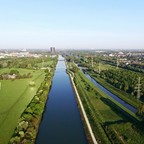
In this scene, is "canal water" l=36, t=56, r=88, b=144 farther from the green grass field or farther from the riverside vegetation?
the green grass field

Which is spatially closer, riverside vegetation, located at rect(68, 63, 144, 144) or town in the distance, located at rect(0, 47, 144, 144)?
riverside vegetation, located at rect(68, 63, 144, 144)

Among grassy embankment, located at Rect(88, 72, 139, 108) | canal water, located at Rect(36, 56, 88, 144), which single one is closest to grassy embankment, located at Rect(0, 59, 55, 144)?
canal water, located at Rect(36, 56, 88, 144)

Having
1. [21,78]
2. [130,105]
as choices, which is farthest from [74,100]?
[21,78]

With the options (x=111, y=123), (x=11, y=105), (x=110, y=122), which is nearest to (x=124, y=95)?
(x=110, y=122)

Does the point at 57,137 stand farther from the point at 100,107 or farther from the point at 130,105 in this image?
the point at 130,105

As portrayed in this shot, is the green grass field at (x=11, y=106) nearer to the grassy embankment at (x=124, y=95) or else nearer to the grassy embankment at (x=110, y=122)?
the grassy embankment at (x=110, y=122)
